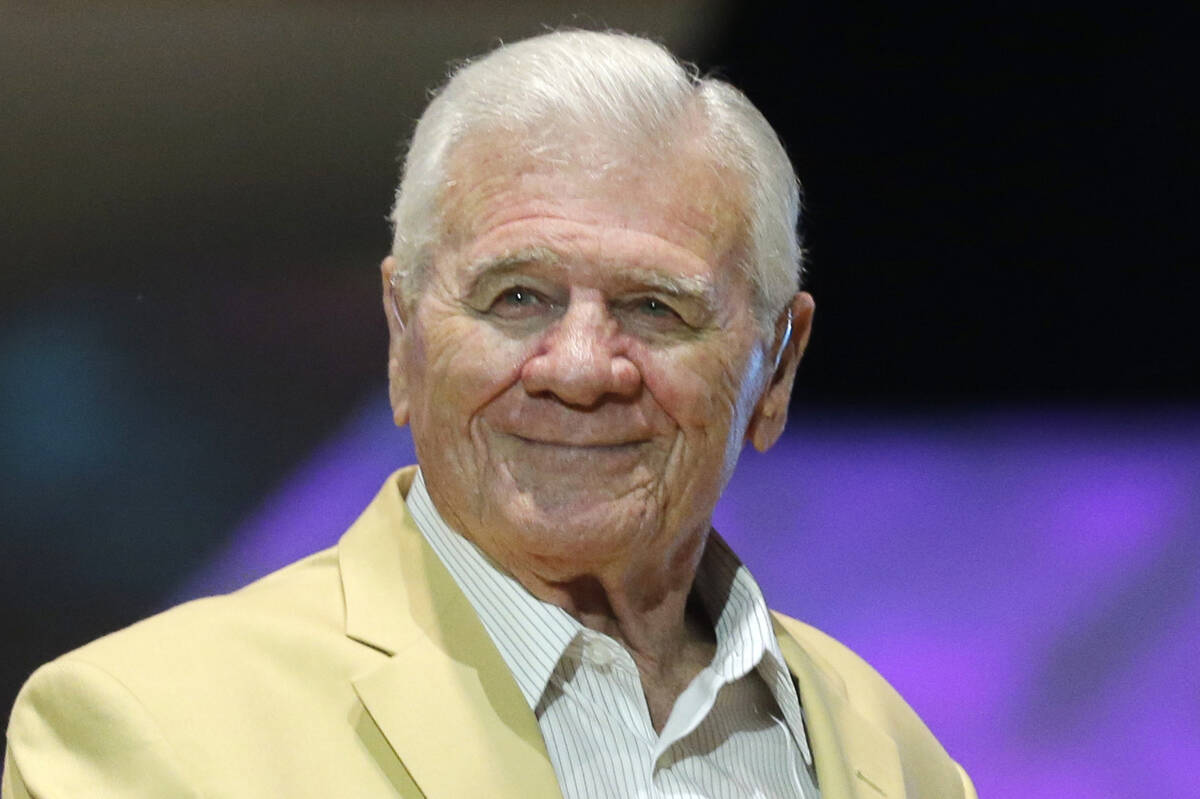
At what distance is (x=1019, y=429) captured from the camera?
9.13 feet

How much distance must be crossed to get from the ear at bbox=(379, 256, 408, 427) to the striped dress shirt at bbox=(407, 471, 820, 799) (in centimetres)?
10

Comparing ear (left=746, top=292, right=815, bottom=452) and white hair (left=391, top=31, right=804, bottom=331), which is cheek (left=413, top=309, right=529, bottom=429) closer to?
white hair (left=391, top=31, right=804, bottom=331)

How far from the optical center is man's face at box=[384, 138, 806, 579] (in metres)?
1.81

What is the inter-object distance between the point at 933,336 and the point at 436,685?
4.67ft

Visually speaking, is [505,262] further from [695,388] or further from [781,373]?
[781,373]

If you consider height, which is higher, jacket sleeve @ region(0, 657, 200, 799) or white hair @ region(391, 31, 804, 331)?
white hair @ region(391, 31, 804, 331)

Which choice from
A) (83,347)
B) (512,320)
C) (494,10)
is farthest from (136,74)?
(512,320)

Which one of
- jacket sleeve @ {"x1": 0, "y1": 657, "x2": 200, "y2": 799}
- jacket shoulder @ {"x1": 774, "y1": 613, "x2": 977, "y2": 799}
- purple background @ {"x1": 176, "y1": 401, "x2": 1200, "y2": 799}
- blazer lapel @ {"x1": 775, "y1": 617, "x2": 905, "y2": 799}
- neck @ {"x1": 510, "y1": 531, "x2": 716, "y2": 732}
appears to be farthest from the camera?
purple background @ {"x1": 176, "y1": 401, "x2": 1200, "y2": 799}

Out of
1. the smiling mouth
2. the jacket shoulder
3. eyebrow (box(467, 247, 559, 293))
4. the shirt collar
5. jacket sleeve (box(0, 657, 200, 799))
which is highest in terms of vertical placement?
eyebrow (box(467, 247, 559, 293))

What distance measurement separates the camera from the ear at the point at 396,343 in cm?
199

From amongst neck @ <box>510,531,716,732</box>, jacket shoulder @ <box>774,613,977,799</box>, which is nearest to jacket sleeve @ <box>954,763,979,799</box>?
jacket shoulder @ <box>774,613,977,799</box>

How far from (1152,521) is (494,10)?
1488mm

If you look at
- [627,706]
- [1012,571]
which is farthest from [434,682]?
[1012,571]

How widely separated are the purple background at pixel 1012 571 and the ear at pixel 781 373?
2.10 feet
